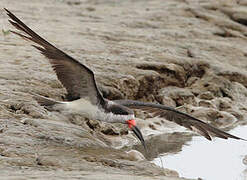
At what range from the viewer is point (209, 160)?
8164 millimetres

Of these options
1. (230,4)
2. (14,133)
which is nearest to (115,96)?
(14,133)

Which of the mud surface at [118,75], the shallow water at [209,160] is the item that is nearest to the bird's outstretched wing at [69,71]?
the mud surface at [118,75]

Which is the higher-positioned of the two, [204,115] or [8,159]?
[8,159]

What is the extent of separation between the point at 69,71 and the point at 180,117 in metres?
1.94

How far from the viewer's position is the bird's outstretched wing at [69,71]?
6.50 meters

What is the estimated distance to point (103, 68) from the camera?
9.94m

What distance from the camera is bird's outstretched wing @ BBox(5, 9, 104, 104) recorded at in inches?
256

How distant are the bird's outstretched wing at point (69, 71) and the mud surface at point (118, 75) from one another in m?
0.49

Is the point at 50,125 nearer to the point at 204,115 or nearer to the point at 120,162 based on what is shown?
the point at 120,162

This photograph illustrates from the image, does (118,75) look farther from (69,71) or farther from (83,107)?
(69,71)

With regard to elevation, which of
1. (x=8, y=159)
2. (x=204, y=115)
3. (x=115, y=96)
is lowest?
(x=204, y=115)

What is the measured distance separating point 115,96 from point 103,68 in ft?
2.51

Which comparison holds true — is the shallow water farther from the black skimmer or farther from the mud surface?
the black skimmer

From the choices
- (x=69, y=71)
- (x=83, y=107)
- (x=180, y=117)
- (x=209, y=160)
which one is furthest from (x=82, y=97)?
(x=209, y=160)
